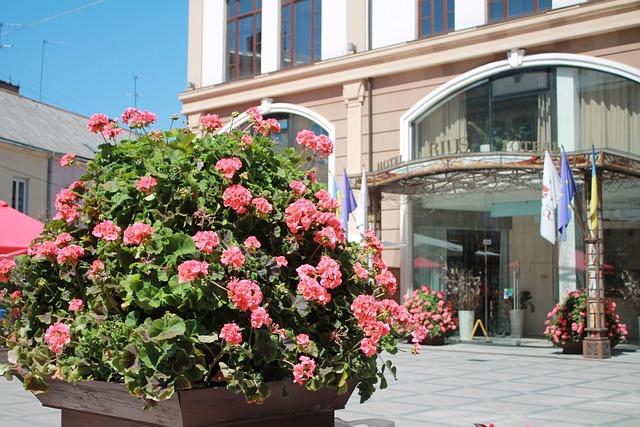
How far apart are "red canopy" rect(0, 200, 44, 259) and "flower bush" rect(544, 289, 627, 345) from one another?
414 inches

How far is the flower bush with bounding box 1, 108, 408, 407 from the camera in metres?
3.62

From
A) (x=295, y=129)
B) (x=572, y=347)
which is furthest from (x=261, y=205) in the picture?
(x=295, y=129)

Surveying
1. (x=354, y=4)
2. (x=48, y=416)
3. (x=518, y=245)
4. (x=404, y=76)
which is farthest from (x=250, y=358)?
(x=354, y=4)

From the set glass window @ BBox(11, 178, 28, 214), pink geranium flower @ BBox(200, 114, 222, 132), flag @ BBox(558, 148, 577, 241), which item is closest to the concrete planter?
flag @ BBox(558, 148, 577, 241)

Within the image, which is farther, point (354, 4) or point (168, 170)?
point (354, 4)

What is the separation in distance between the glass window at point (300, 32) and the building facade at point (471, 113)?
0.14 feet

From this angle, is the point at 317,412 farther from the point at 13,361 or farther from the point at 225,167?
the point at 13,361

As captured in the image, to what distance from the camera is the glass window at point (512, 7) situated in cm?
1902

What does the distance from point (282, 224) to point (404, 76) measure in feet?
58.9

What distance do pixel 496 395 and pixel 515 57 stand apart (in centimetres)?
1050

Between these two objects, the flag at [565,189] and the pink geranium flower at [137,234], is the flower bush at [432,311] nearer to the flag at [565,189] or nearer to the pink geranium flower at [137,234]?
the flag at [565,189]

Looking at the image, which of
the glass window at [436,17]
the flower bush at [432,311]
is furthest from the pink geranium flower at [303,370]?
the glass window at [436,17]

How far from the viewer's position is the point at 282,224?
4211 mm

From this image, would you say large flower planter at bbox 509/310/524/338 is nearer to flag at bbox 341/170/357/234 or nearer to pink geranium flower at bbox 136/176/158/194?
flag at bbox 341/170/357/234
